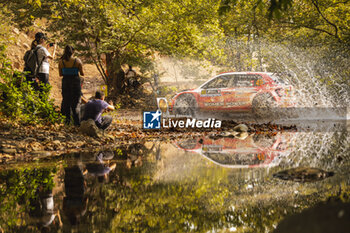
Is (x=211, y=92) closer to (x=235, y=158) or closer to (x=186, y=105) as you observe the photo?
(x=186, y=105)

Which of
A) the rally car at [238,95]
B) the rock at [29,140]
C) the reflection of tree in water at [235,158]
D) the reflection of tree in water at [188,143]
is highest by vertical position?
the rally car at [238,95]

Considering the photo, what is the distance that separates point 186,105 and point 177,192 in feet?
39.0

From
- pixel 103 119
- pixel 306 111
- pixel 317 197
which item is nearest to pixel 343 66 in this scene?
pixel 306 111

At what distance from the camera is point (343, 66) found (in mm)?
23125

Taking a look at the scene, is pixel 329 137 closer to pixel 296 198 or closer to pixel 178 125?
pixel 178 125

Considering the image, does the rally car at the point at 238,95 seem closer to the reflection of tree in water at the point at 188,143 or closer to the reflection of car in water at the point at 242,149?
the reflection of car in water at the point at 242,149

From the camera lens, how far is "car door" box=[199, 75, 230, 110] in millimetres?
16122

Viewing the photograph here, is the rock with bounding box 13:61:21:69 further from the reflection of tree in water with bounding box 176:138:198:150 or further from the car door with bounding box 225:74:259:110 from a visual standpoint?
the reflection of tree in water with bounding box 176:138:198:150

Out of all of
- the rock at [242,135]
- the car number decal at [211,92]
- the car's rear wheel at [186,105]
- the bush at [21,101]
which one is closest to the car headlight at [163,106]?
the car's rear wheel at [186,105]

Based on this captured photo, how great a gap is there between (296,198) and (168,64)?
4168cm
